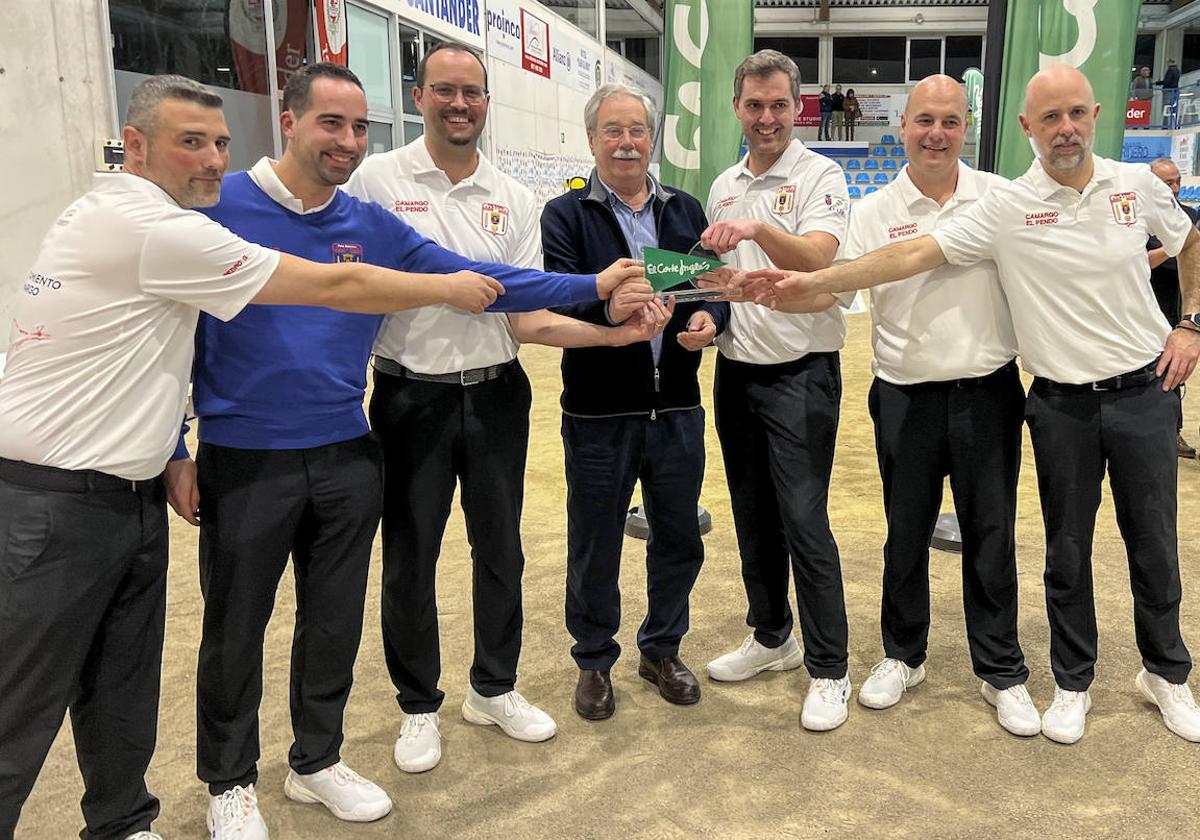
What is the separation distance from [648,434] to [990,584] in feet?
3.69

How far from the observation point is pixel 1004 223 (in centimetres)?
270

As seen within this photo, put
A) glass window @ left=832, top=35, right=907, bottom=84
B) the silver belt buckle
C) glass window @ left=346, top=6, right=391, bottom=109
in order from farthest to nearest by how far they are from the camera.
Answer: glass window @ left=832, top=35, right=907, bottom=84, glass window @ left=346, top=6, right=391, bottom=109, the silver belt buckle

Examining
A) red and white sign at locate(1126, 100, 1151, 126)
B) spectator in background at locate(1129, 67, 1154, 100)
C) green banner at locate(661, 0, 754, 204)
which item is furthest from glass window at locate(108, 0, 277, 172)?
spectator in background at locate(1129, 67, 1154, 100)

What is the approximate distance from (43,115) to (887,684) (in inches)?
235

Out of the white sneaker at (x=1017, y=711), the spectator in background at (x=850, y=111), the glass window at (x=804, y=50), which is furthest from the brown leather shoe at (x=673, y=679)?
the glass window at (x=804, y=50)

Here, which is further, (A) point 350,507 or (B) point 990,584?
(B) point 990,584

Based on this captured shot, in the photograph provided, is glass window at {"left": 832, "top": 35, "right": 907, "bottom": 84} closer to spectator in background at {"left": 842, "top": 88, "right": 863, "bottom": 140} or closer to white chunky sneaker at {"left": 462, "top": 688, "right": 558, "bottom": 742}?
spectator in background at {"left": 842, "top": 88, "right": 863, "bottom": 140}

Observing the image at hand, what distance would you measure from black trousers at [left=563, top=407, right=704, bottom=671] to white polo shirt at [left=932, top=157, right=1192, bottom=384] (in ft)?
3.27

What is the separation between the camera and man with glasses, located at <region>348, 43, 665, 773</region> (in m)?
2.61

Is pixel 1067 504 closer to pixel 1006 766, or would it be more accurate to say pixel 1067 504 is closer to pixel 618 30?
pixel 1006 766

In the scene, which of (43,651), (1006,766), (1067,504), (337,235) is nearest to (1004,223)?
(1067,504)

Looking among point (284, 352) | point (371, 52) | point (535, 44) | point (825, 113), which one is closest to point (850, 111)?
point (825, 113)

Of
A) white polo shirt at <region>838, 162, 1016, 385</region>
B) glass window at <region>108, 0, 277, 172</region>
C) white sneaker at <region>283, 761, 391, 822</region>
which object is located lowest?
white sneaker at <region>283, 761, 391, 822</region>

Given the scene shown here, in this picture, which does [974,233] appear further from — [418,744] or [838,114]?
[838,114]
